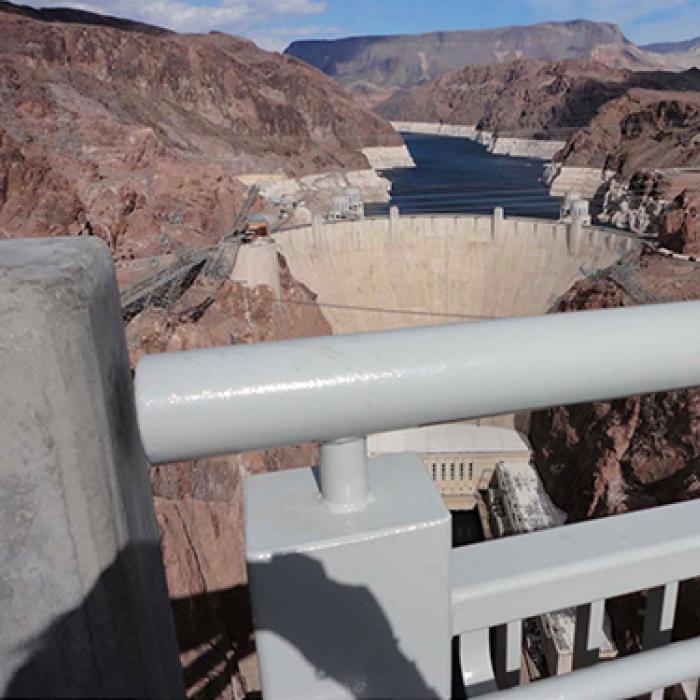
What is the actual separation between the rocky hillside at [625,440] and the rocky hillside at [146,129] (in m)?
10.4

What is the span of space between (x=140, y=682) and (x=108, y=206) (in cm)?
1674

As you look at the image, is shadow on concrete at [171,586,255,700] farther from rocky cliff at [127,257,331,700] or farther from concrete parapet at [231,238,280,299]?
concrete parapet at [231,238,280,299]

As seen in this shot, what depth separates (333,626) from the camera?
71cm

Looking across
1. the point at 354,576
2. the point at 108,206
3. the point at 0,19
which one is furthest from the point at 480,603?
the point at 0,19

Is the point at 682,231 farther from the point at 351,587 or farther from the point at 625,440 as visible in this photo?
the point at 351,587

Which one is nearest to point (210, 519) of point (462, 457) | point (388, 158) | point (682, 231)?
point (462, 457)

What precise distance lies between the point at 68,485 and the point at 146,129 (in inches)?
970

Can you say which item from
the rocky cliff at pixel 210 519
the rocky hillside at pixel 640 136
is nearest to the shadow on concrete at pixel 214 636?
the rocky cliff at pixel 210 519

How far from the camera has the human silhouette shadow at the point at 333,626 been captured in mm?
676

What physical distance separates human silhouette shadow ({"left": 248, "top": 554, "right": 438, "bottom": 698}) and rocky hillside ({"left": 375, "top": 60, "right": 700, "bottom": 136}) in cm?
6643

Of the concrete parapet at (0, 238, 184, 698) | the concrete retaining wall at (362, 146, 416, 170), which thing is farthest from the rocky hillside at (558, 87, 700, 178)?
the concrete parapet at (0, 238, 184, 698)

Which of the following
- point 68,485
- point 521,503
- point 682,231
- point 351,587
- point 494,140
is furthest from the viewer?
point 494,140

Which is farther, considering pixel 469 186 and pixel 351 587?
pixel 469 186

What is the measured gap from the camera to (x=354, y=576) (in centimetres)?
69
